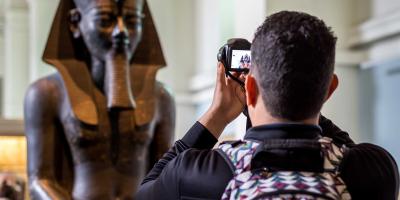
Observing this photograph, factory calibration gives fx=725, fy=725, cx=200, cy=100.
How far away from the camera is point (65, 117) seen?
2879mm

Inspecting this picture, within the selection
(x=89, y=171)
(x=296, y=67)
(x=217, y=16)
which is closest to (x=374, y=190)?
(x=296, y=67)

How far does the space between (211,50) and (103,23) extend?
2387mm

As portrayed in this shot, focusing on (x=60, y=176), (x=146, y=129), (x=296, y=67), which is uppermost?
(x=296, y=67)

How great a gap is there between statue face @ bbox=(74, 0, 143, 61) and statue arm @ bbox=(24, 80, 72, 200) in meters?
0.26

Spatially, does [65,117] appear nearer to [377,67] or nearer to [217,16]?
[377,67]

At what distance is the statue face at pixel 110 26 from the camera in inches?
113

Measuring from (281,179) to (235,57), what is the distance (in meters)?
0.26

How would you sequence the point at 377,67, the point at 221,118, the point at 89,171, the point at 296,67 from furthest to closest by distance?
1. the point at 377,67
2. the point at 89,171
3. the point at 221,118
4. the point at 296,67

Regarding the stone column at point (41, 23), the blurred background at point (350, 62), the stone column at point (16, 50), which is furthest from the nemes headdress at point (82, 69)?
the stone column at point (16, 50)

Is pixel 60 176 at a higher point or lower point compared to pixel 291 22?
lower

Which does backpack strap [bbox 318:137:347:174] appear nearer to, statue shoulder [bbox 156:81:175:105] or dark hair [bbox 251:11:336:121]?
dark hair [bbox 251:11:336:121]

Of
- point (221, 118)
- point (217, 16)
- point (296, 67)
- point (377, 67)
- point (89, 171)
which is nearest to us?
point (296, 67)

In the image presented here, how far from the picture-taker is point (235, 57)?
1.14m

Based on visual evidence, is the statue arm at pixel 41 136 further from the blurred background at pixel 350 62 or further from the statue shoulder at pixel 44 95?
the blurred background at pixel 350 62
